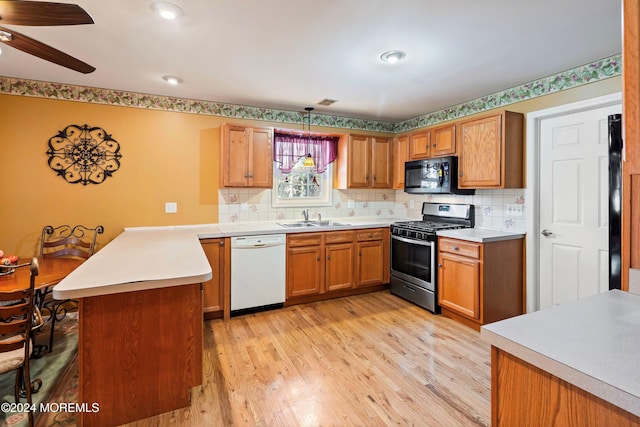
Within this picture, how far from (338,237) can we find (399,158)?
1.50m

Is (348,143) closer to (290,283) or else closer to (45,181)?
(290,283)

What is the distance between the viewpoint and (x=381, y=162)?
4.52 metres

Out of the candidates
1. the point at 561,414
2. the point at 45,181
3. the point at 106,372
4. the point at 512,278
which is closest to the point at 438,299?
→ the point at 512,278

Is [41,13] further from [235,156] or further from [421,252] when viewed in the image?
[421,252]

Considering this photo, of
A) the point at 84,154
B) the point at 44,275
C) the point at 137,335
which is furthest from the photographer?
the point at 84,154

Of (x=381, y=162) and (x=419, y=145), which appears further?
(x=381, y=162)

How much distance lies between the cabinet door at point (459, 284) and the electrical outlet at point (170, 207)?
2.99 metres

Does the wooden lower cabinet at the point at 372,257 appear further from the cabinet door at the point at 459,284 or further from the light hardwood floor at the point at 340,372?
→ the cabinet door at the point at 459,284

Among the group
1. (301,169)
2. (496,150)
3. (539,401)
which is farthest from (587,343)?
(301,169)

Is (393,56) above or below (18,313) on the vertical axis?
above

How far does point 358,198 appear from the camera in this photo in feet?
15.5

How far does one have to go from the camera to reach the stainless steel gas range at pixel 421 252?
3439 millimetres

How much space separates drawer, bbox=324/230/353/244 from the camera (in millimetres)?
3781

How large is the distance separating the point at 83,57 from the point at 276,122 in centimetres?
206
